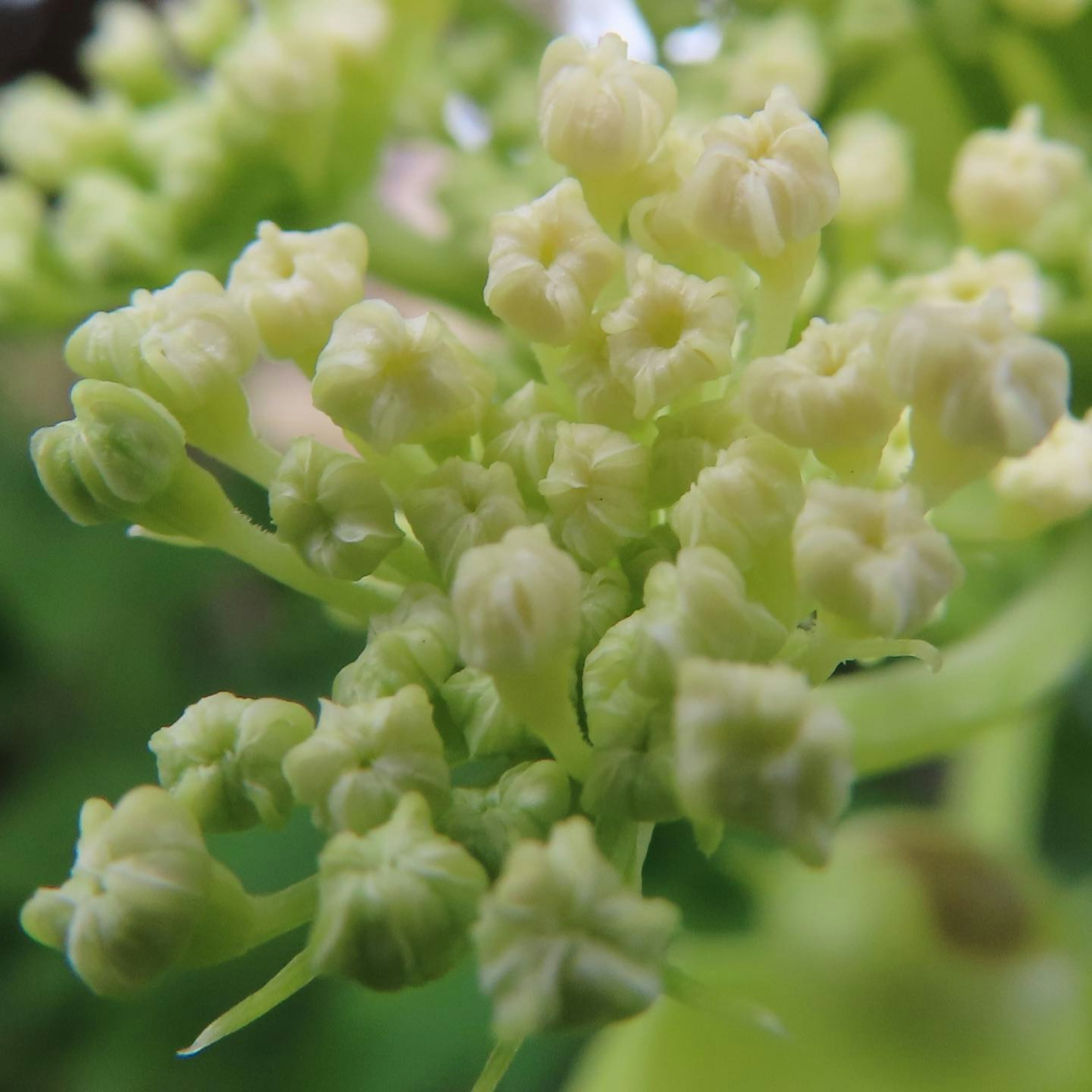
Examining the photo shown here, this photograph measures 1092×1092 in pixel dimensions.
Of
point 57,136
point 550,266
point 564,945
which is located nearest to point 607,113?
point 550,266

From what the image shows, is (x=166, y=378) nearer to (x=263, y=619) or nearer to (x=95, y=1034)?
(x=95, y=1034)

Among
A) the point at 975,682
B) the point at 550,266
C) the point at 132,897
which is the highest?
the point at 550,266

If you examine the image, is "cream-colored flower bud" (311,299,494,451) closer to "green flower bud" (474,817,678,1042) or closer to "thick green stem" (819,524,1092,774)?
"green flower bud" (474,817,678,1042)

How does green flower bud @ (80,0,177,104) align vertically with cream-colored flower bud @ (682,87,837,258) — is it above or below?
below

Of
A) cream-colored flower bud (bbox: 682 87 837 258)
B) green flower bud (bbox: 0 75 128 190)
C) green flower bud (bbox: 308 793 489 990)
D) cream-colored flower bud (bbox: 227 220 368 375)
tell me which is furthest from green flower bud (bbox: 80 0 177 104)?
green flower bud (bbox: 308 793 489 990)

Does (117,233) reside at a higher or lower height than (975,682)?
higher

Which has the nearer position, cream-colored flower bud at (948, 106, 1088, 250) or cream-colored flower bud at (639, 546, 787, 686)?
cream-colored flower bud at (639, 546, 787, 686)

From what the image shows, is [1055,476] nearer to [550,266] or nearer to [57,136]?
[550,266]
